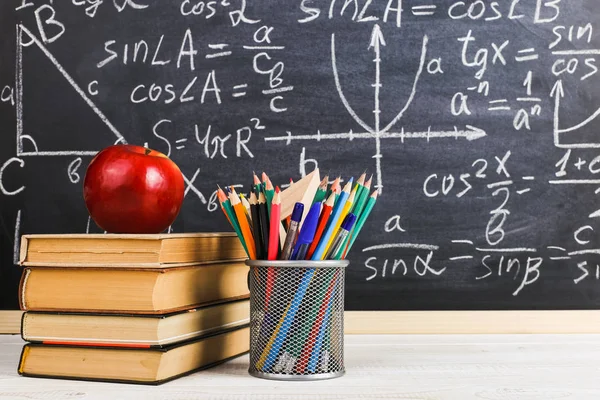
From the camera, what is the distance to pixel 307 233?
2.74 ft

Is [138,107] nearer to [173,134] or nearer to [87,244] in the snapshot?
[173,134]

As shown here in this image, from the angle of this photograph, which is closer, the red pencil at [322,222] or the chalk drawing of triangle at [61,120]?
the red pencil at [322,222]

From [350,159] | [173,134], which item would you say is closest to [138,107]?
[173,134]

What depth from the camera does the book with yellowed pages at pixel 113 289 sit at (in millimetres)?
813

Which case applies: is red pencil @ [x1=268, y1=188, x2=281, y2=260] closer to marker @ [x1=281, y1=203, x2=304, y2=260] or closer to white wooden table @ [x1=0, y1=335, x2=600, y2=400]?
marker @ [x1=281, y1=203, x2=304, y2=260]

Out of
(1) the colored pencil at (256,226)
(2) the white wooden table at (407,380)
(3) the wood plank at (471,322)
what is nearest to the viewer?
(2) the white wooden table at (407,380)

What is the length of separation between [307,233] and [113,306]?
25 centimetres

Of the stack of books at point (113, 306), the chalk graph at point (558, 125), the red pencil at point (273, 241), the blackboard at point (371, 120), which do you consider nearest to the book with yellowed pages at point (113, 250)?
the stack of books at point (113, 306)

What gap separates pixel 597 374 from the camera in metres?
0.89

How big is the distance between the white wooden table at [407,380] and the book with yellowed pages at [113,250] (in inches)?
5.7

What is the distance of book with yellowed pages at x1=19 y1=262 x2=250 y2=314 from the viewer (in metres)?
0.81

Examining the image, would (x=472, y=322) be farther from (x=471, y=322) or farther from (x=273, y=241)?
(x=273, y=241)

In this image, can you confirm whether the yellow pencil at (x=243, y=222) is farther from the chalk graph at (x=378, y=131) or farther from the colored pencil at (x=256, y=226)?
the chalk graph at (x=378, y=131)

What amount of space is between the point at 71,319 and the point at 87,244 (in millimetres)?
94
